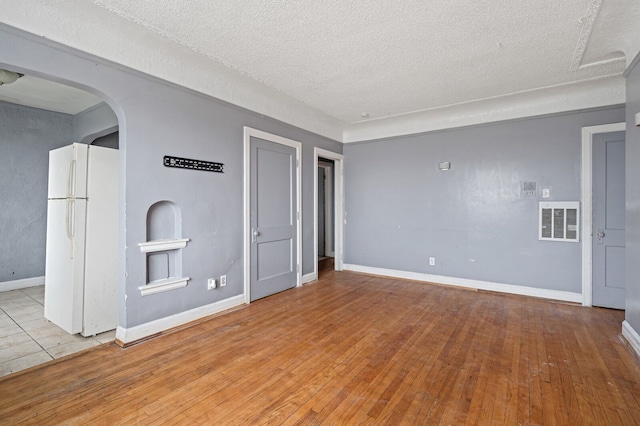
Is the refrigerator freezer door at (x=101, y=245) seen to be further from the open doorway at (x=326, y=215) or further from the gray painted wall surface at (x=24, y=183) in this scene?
the open doorway at (x=326, y=215)

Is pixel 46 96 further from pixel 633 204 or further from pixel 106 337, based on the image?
pixel 633 204

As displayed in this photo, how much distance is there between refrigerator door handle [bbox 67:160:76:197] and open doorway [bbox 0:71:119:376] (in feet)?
3.60

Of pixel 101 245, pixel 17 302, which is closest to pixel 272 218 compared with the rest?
pixel 101 245

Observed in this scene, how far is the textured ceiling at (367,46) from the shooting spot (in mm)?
2178

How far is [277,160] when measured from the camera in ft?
14.0

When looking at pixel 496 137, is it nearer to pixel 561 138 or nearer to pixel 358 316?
pixel 561 138

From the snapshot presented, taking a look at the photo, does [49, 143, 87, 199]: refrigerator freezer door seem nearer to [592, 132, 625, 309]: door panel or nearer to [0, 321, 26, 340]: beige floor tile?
[0, 321, 26, 340]: beige floor tile

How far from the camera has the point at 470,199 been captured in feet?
14.8

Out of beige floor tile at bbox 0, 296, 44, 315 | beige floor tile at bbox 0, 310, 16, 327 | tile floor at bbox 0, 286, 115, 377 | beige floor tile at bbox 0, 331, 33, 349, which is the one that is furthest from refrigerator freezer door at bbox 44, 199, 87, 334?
beige floor tile at bbox 0, 296, 44, 315

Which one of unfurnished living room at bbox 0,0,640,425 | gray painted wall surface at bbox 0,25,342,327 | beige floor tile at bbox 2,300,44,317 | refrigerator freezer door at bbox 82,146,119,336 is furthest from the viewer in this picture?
beige floor tile at bbox 2,300,44,317

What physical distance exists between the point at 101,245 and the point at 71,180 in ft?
2.28

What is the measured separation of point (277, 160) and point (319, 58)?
5.46ft

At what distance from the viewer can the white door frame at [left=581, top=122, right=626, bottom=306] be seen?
3680mm

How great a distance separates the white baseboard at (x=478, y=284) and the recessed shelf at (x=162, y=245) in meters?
3.43
